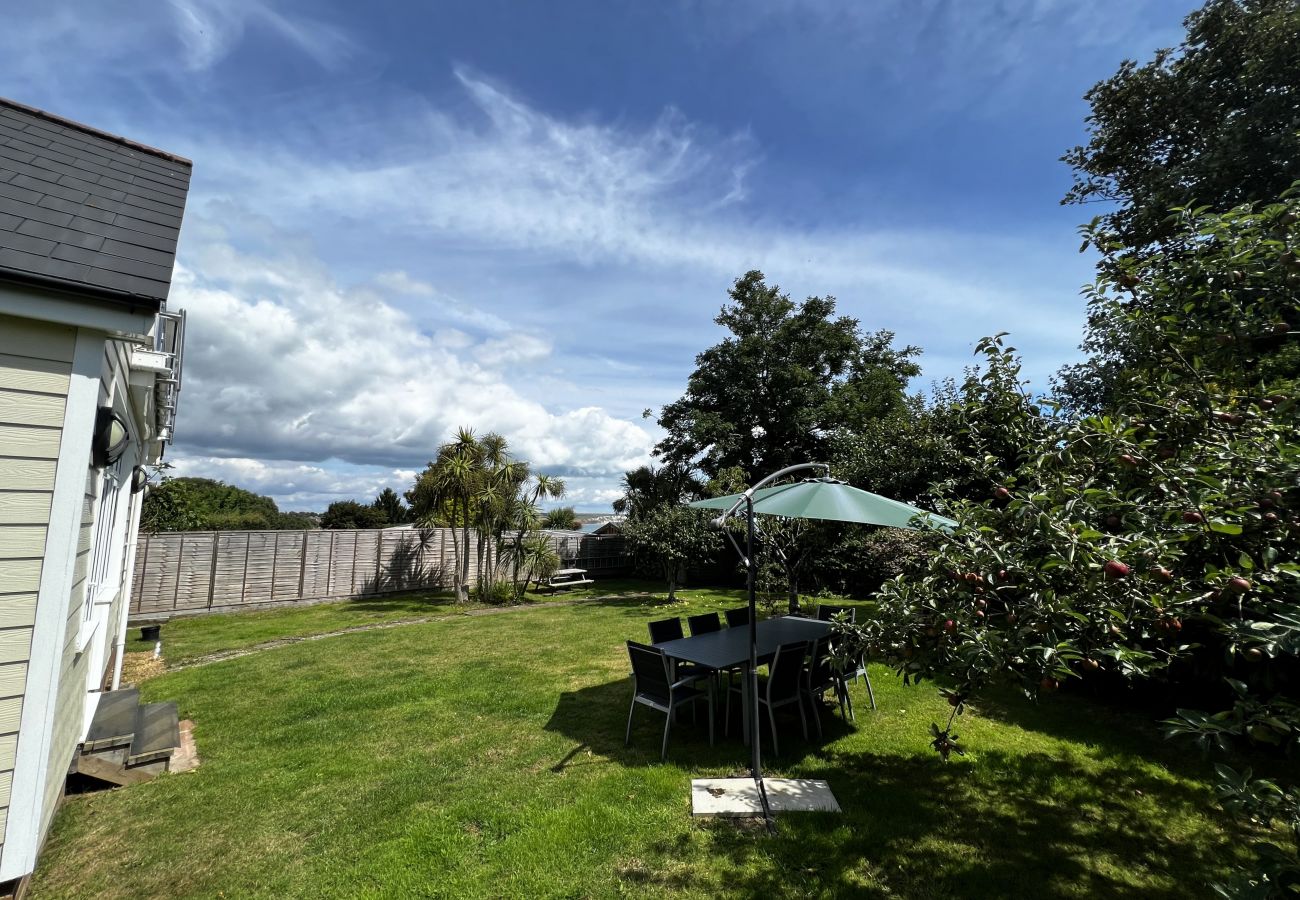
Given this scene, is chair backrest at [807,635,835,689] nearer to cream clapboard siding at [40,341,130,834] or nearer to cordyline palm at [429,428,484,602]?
cream clapboard siding at [40,341,130,834]

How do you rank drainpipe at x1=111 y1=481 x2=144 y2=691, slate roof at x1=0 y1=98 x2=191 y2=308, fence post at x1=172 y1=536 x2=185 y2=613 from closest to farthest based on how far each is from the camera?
slate roof at x1=0 y1=98 x2=191 y2=308
drainpipe at x1=111 y1=481 x2=144 y2=691
fence post at x1=172 y1=536 x2=185 y2=613

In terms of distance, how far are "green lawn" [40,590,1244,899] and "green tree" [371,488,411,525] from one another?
28067 millimetres

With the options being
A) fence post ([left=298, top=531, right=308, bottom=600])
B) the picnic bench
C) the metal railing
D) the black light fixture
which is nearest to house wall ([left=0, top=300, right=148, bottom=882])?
the black light fixture

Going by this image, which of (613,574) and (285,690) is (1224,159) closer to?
(285,690)

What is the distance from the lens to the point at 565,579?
18.1 metres

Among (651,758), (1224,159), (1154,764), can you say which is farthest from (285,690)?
(1224,159)

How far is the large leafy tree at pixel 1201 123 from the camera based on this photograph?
293 inches

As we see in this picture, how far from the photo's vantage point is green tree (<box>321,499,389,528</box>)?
95.8ft

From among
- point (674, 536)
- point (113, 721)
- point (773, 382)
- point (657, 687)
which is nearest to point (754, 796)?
point (657, 687)

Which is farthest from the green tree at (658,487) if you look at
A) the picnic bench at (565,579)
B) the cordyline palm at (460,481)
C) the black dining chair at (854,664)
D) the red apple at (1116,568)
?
the red apple at (1116,568)

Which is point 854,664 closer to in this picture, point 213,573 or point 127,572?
point 127,572

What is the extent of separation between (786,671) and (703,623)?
1.99 m

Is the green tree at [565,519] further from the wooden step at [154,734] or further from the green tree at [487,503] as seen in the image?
the wooden step at [154,734]

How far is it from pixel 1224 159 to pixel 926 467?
233 inches
